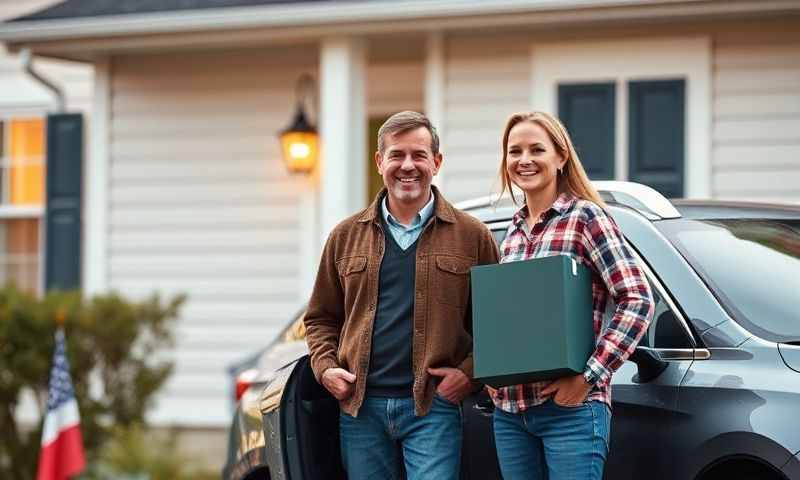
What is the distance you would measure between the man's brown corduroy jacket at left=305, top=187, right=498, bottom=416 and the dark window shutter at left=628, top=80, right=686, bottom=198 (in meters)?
5.85

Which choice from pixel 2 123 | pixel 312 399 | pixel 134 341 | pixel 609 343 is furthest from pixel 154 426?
pixel 609 343

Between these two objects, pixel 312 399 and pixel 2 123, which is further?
pixel 2 123

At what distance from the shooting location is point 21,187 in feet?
43.7

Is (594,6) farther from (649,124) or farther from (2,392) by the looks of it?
(2,392)

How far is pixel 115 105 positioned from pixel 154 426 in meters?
2.69

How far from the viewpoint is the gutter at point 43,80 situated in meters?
11.7

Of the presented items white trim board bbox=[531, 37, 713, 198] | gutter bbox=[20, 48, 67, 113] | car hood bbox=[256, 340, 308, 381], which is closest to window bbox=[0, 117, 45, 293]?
gutter bbox=[20, 48, 67, 113]

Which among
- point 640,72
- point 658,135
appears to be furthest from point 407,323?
point 640,72

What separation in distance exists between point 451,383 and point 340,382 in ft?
1.15

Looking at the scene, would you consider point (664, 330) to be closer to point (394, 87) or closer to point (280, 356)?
point (280, 356)

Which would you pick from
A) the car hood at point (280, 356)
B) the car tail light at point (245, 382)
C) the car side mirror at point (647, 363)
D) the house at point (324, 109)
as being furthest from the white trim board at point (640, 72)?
the car side mirror at point (647, 363)

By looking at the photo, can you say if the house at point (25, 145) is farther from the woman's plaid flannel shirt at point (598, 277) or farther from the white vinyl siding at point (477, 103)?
the woman's plaid flannel shirt at point (598, 277)

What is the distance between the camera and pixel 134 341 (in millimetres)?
10547

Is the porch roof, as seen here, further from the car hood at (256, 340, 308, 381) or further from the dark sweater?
the dark sweater
